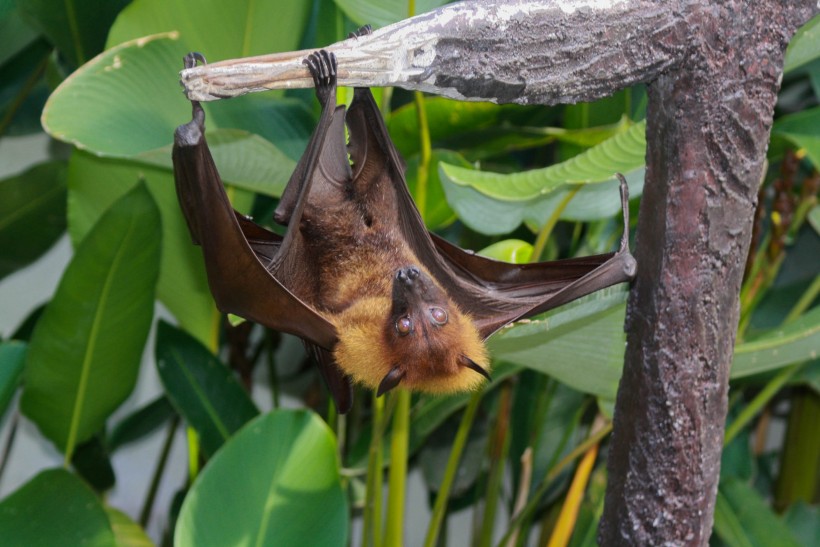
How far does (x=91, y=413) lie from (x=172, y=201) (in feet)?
1.18

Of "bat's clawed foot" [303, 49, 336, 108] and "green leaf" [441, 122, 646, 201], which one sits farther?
"green leaf" [441, 122, 646, 201]

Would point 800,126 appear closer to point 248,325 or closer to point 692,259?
point 692,259

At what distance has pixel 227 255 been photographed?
826mm

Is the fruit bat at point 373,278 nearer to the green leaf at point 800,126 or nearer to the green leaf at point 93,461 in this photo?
the green leaf at point 800,126

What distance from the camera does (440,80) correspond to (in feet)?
2.22

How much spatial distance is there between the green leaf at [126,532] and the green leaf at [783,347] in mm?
978

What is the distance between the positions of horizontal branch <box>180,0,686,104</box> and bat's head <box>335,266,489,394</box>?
0.30 metres

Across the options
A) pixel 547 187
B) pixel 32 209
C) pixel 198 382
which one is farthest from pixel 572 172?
pixel 32 209

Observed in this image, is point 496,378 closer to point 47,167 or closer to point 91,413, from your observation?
point 91,413

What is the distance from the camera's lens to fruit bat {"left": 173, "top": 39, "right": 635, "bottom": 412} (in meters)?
0.87

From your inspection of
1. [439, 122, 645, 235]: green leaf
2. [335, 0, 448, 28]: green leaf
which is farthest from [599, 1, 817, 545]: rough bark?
[335, 0, 448, 28]: green leaf

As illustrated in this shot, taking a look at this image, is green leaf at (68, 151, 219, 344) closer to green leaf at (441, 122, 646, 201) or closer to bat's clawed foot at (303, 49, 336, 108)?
green leaf at (441, 122, 646, 201)

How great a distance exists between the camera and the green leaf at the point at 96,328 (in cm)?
119

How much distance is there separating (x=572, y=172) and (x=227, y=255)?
39 centimetres
